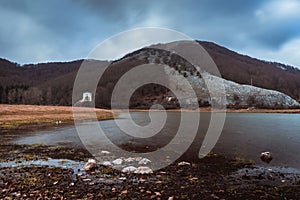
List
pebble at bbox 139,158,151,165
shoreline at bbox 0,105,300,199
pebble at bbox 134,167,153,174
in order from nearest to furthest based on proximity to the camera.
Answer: shoreline at bbox 0,105,300,199 < pebble at bbox 134,167,153,174 < pebble at bbox 139,158,151,165

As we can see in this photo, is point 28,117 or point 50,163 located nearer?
point 50,163

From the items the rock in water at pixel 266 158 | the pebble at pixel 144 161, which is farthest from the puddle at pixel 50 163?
the rock in water at pixel 266 158

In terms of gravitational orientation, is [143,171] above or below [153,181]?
above

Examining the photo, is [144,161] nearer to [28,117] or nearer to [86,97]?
[28,117]

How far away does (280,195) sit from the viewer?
1105cm

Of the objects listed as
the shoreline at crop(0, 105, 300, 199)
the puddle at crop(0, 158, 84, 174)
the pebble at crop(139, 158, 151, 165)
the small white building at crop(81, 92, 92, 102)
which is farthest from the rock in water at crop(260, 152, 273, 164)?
the small white building at crop(81, 92, 92, 102)

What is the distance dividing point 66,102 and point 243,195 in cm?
18982

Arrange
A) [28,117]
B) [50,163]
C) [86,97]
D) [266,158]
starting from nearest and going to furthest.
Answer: [50,163], [266,158], [28,117], [86,97]

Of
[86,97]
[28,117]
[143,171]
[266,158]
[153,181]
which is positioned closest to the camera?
[153,181]

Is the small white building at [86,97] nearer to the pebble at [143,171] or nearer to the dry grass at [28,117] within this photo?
the dry grass at [28,117]

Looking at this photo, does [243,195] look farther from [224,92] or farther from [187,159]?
[224,92]

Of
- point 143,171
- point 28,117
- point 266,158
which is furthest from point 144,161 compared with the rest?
point 28,117

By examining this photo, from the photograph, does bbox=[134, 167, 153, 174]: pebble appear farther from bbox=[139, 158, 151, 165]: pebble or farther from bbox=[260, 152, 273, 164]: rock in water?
bbox=[260, 152, 273, 164]: rock in water

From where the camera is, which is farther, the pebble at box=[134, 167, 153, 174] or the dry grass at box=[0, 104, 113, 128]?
the dry grass at box=[0, 104, 113, 128]
